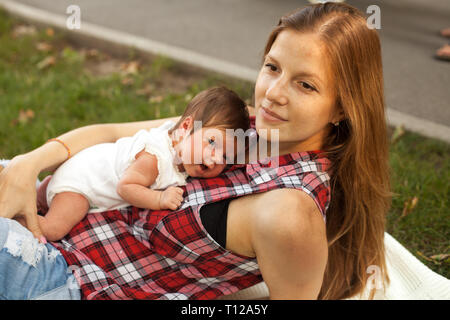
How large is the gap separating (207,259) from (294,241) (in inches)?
15.6

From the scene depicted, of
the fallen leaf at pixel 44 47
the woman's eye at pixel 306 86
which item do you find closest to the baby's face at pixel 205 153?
the woman's eye at pixel 306 86

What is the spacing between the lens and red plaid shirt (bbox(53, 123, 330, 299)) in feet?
5.40

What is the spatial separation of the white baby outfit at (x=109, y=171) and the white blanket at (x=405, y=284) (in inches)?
27.3

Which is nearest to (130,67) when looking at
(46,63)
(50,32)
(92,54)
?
(92,54)

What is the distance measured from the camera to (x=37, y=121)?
3.50m

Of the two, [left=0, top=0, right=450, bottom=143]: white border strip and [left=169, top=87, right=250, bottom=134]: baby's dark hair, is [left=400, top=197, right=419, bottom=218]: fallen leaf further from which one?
[left=169, top=87, right=250, bottom=134]: baby's dark hair

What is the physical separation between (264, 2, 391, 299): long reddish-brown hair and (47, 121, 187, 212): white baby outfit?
578 mm

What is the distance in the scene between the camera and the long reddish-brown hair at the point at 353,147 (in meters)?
1.58

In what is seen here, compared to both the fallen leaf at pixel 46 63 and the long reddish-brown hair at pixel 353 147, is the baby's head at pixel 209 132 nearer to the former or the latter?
the long reddish-brown hair at pixel 353 147

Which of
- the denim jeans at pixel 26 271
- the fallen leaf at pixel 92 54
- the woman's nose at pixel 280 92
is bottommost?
the denim jeans at pixel 26 271

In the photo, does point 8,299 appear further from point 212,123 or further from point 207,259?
point 212,123

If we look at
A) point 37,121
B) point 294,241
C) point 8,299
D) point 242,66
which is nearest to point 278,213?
point 294,241

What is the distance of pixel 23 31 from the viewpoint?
17.0 ft

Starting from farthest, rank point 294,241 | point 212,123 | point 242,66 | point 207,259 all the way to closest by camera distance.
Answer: point 242,66
point 212,123
point 207,259
point 294,241
